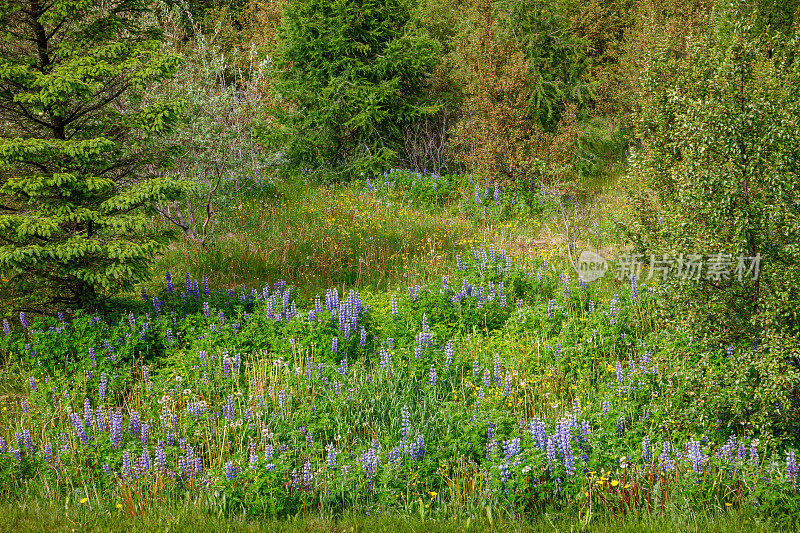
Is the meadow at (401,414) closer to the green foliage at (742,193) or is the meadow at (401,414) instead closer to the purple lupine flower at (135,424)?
the purple lupine flower at (135,424)

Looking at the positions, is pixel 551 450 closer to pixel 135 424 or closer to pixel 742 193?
pixel 742 193

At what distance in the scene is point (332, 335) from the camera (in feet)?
19.7

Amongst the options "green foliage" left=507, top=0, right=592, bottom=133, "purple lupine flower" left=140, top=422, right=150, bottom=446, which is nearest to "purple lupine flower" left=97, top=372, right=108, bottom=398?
"purple lupine flower" left=140, top=422, right=150, bottom=446

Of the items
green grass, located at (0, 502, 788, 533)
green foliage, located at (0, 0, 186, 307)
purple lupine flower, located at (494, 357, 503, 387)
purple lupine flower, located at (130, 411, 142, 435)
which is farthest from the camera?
green foliage, located at (0, 0, 186, 307)

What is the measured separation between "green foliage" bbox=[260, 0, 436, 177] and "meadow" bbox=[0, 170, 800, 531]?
5.66m

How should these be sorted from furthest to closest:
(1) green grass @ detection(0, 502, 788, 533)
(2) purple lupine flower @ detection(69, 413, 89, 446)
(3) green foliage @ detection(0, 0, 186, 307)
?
(3) green foliage @ detection(0, 0, 186, 307)
(2) purple lupine flower @ detection(69, 413, 89, 446)
(1) green grass @ detection(0, 502, 788, 533)

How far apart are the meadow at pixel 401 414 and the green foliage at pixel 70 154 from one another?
1.89ft

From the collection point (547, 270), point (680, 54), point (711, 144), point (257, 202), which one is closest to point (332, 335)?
point (547, 270)

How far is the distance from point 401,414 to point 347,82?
8.73 m

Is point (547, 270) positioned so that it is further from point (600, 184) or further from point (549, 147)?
point (600, 184)

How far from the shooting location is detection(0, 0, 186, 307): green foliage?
226 inches

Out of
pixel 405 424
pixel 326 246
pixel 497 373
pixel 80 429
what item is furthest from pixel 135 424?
pixel 326 246

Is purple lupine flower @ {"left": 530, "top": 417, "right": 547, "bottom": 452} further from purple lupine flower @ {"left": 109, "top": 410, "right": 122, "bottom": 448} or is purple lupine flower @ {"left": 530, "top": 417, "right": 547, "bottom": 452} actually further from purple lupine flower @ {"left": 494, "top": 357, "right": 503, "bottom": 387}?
purple lupine flower @ {"left": 109, "top": 410, "right": 122, "bottom": 448}

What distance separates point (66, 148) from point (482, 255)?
4.35 metres
